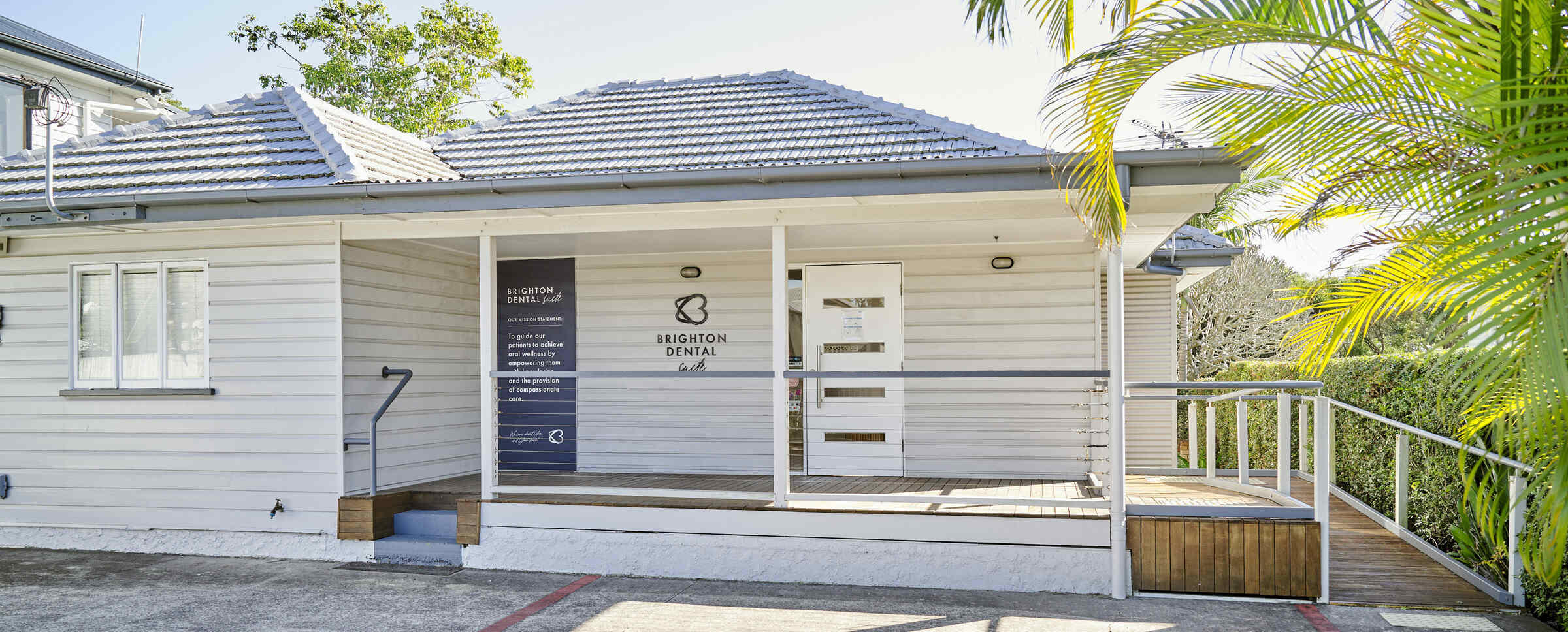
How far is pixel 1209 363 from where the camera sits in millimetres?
22516

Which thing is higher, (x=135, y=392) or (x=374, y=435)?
(x=135, y=392)

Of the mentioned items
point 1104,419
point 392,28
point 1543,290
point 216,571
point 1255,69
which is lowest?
point 216,571

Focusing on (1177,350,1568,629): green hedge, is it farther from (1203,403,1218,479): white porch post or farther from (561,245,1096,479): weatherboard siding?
(561,245,1096,479): weatherboard siding

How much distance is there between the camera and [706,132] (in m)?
8.75

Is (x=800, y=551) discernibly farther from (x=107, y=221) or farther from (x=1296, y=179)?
(x=107, y=221)

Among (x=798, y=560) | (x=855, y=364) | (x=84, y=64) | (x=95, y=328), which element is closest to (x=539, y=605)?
(x=798, y=560)

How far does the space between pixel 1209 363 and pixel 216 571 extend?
1997 cm

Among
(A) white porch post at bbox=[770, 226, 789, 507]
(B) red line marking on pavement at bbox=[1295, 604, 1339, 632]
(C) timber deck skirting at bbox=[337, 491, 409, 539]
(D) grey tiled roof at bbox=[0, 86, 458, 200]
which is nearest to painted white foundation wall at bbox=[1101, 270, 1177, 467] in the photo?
(B) red line marking on pavement at bbox=[1295, 604, 1339, 632]

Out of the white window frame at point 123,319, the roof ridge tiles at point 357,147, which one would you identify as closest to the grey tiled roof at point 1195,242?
the roof ridge tiles at point 357,147

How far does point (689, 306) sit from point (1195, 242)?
5494 mm

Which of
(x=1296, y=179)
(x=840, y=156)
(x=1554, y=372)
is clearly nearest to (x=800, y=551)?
(x=840, y=156)

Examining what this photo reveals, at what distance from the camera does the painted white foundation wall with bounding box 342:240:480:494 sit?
7.82m

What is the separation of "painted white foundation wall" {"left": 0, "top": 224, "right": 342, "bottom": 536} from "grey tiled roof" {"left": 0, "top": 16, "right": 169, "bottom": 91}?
841 centimetres

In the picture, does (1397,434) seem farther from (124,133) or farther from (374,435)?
(124,133)
